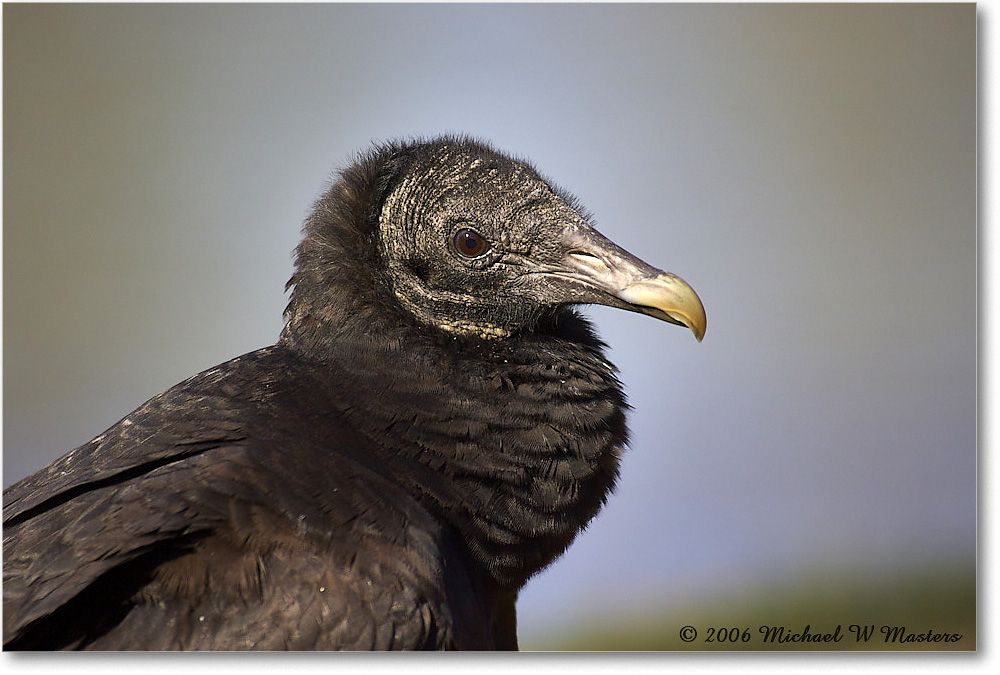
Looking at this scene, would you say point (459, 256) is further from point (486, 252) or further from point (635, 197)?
point (635, 197)

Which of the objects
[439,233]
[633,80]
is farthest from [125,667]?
[633,80]

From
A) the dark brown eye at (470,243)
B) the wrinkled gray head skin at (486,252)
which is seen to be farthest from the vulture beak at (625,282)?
the dark brown eye at (470,243)

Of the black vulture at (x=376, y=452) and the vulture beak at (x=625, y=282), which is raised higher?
the vulture beak at (x=625, y=282)

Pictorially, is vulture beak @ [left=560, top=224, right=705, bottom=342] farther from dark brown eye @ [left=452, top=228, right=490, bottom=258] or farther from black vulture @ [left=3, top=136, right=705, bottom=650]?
dark brown eye @ [left=452, top=228, right=490, bottom=258]

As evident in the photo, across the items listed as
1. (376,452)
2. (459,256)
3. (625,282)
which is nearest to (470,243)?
(459,256)

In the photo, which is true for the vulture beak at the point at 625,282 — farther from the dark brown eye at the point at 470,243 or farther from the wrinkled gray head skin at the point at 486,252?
the dark brown eye at the point at 470,243

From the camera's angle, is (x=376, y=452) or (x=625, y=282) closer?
(x=376, y=452)

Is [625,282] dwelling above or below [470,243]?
below
